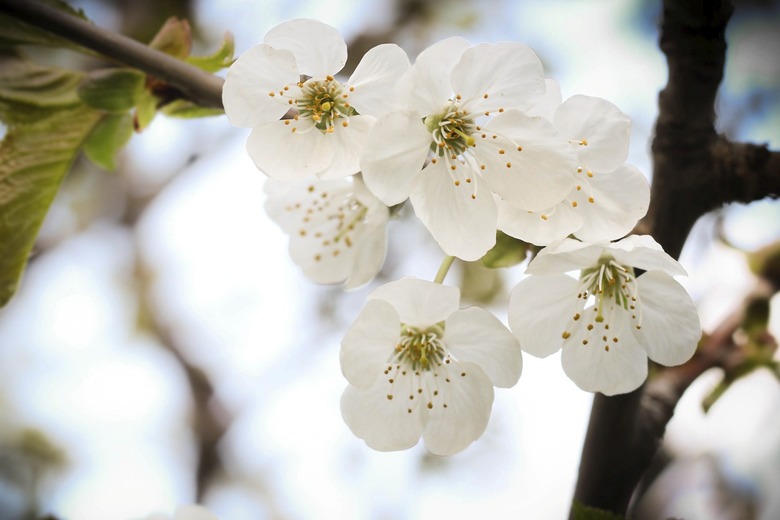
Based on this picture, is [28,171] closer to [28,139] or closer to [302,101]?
[28,139]

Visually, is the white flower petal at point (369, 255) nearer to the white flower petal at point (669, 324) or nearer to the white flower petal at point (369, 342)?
the white flower petal at point (369, 342)

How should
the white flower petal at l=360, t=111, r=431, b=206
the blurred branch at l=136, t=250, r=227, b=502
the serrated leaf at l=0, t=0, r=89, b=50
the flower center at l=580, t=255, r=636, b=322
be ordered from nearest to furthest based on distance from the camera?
1. the white flower petal at l=360, t=111, r=431, b=206
2. the flower center at l=580, t=255, r=636, b=322
3. the serrated leaf at l=0, t=0, r=89, b=50
4. the blurred branch at l=136, t=250, r=227, b=502

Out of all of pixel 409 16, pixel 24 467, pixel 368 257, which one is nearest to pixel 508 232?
pixel 368 257

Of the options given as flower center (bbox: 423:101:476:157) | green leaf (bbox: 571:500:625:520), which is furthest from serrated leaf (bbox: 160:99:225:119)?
green leaf (bbox: 571:500:625:520)

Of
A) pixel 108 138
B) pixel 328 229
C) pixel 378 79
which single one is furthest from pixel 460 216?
pixel 108 138

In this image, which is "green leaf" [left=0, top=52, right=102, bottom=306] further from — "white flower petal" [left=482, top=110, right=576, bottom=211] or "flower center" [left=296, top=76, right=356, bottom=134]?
"white flower petal" [left=482, top=110, right=576, bottom=211]

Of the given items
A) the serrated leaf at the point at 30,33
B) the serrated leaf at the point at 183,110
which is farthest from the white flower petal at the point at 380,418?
the serrated leaf at the point at 30,33

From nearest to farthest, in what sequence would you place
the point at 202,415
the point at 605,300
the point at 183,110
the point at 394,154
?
1. the point at 394,154
2. the point at 605,300
3. the point at 183,110
4. the point at 202,415
